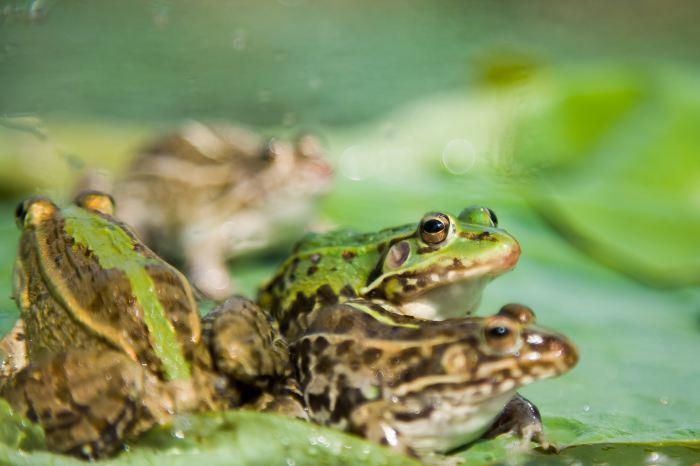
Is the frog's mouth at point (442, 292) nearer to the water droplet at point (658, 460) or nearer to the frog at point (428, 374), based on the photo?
the frog at point (428, 374)

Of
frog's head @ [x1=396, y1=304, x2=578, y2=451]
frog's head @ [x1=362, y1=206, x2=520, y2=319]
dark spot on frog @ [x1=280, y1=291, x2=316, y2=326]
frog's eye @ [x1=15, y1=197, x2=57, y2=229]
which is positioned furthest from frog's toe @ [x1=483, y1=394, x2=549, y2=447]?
frog's eye @ [x1=15, y1=197, x2=57, y2=229]

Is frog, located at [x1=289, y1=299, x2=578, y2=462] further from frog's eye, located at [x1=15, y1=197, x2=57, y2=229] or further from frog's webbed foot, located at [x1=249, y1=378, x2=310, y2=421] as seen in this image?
frog's eye, located at [x1=15, y1=197, x2=57, y2=229]

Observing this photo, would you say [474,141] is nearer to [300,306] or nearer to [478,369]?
[300,306]

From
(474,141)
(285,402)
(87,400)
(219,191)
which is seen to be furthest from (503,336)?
(474,141)

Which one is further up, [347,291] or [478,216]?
[478,216]

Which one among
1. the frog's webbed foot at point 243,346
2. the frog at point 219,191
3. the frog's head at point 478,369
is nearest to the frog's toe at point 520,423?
the frog's head at point 478,369

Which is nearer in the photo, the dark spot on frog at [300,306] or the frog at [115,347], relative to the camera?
the frog at [115,347]

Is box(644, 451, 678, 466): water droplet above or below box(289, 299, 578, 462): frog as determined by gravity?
below
